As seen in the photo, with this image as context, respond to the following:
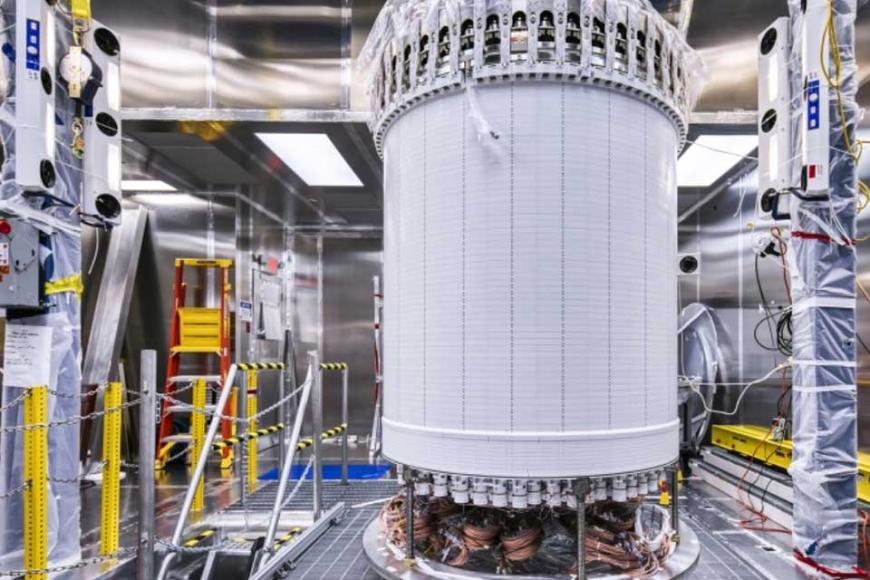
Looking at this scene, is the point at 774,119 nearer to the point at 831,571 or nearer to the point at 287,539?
the point at 831,571

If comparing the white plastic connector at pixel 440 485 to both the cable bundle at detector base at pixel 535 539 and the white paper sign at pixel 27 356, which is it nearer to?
the cable bundle at detector base at pixel 535 539

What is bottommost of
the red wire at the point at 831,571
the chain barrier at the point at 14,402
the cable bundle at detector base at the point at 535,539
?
the red wire at the point at 831,571

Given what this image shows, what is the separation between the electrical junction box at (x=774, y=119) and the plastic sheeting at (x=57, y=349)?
15.7ft

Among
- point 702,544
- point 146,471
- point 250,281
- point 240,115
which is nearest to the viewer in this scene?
point 146,471

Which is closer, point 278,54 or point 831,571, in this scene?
point 831,571

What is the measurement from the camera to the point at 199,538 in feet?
16.6

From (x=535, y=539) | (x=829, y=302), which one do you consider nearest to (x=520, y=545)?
(x=535, y=539)

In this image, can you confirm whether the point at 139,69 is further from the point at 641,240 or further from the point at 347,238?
the point at 641,240

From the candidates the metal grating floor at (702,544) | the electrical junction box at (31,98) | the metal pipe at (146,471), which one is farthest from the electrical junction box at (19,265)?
the metal grating floor at (702,544)

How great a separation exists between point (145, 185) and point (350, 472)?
5151 mm

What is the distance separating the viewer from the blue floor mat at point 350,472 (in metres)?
7.48

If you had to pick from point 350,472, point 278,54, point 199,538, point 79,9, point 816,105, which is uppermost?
point 278,54

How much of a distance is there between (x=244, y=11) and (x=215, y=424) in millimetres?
4662

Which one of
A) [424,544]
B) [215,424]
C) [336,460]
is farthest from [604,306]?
[336,460]
